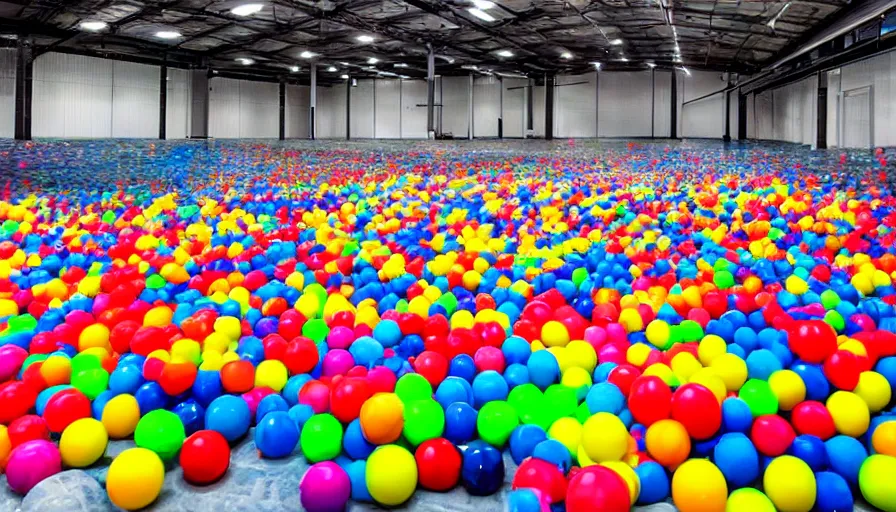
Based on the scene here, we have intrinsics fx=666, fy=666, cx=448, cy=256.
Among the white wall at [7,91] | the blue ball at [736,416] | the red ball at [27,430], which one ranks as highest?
the white wall at [7,91]

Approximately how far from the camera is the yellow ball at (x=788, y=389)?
2.92 feet

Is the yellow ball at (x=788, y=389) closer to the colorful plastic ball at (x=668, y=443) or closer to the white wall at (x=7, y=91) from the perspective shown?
the colorful plastic ball at (x=668, y=443)

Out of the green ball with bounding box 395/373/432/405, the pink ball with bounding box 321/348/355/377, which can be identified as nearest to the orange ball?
the pink ball with bounding box 321/348/355/377

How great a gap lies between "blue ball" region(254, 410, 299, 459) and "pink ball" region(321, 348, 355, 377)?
21 centimetres

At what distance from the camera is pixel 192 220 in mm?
2387

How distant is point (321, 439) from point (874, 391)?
0.75 meters

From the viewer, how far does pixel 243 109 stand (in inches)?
956

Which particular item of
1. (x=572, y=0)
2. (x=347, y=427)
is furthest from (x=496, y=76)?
(x=347, y=427)

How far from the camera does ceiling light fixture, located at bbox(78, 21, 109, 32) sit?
14102 millimetres

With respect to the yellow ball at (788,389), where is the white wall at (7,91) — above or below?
above

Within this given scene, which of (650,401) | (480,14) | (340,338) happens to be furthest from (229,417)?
(480,14)

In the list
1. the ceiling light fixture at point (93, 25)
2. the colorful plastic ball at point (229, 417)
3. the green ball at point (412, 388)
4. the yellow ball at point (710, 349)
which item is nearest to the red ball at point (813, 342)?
the yellow ball at point (710, 349)

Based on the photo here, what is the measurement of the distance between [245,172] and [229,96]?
20.8m

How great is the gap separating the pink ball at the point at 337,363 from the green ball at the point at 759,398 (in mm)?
569
